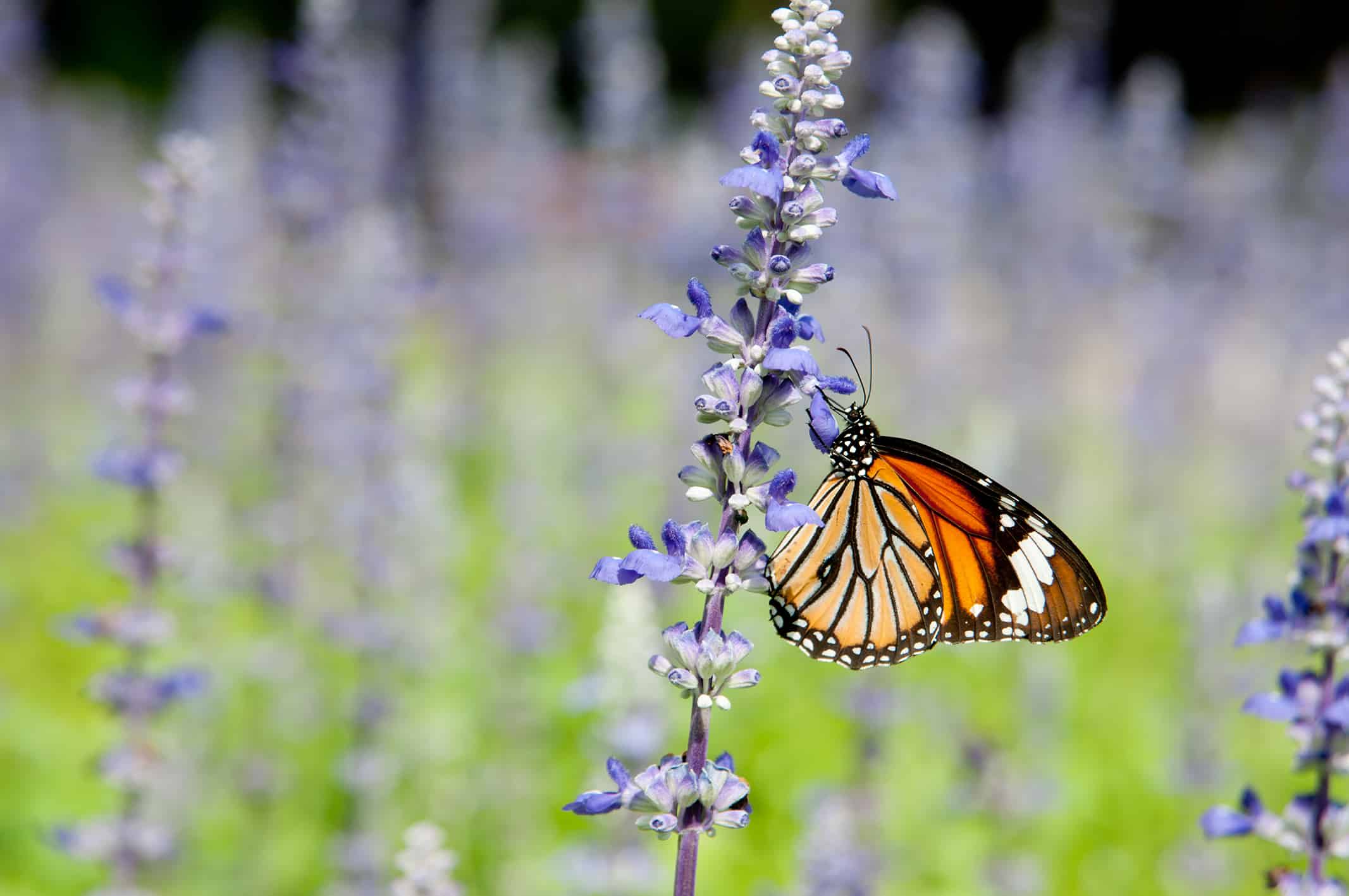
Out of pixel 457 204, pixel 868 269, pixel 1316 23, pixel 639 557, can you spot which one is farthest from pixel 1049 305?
pixel 1316 23

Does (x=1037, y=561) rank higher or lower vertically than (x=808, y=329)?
higher

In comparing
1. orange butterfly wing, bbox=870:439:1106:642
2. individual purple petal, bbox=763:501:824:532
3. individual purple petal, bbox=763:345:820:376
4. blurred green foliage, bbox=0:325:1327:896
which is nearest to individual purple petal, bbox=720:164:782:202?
individual purple petal, bbox=763:345:820:376

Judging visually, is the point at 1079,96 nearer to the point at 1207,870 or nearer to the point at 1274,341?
the point at 1274,341

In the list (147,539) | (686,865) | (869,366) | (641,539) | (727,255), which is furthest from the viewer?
(869,366)

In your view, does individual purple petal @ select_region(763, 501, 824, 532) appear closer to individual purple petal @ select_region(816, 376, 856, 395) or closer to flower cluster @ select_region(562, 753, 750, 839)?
individual purple petal @ select_region(816, 376, 856, 395)

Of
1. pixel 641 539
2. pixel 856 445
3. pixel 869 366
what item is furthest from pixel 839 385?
pixel 869 366

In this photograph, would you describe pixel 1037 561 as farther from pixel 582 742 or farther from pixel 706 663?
pixel 582 742

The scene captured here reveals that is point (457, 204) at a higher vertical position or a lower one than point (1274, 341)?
higher
